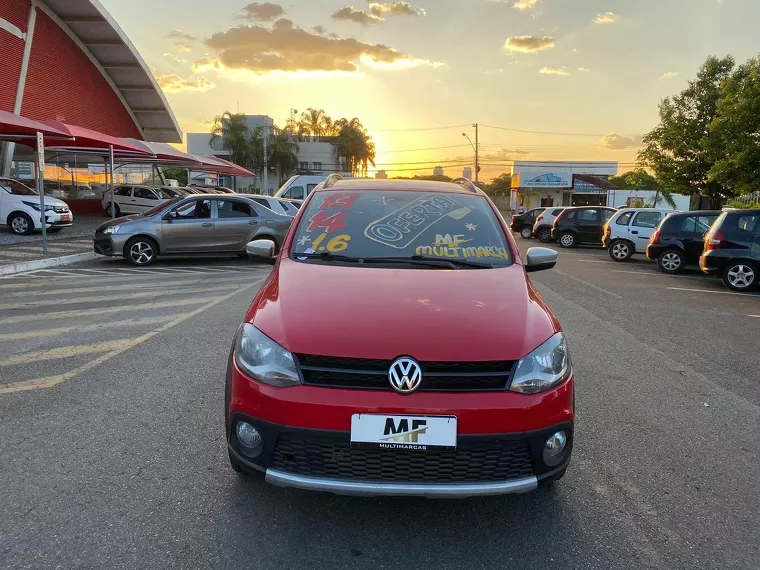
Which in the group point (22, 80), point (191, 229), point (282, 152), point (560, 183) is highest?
point (282, 152)

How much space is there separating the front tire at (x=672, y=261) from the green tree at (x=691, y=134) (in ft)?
29.1

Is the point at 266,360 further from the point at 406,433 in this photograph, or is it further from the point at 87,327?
the point at 87,327

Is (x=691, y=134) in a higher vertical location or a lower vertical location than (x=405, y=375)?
higher

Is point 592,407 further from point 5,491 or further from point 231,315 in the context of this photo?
point 231,315

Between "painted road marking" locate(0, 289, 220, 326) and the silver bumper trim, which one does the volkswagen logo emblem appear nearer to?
the silver bumper trim

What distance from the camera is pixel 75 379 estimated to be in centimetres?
467

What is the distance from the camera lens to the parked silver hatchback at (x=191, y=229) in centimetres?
1237

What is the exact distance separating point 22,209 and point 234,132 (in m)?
41.3

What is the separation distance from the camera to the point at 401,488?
2.36m

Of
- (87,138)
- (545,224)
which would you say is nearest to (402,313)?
(87,138)

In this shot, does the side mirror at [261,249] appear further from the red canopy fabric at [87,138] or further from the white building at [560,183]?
the white building at [560,183]

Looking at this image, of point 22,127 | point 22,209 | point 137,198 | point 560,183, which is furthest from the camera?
point 560,183

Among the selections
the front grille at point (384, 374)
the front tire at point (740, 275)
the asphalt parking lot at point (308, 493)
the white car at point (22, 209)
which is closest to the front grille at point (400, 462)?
the front grille at point (384, 374)

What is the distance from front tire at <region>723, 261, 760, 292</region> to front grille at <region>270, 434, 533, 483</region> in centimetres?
1007
